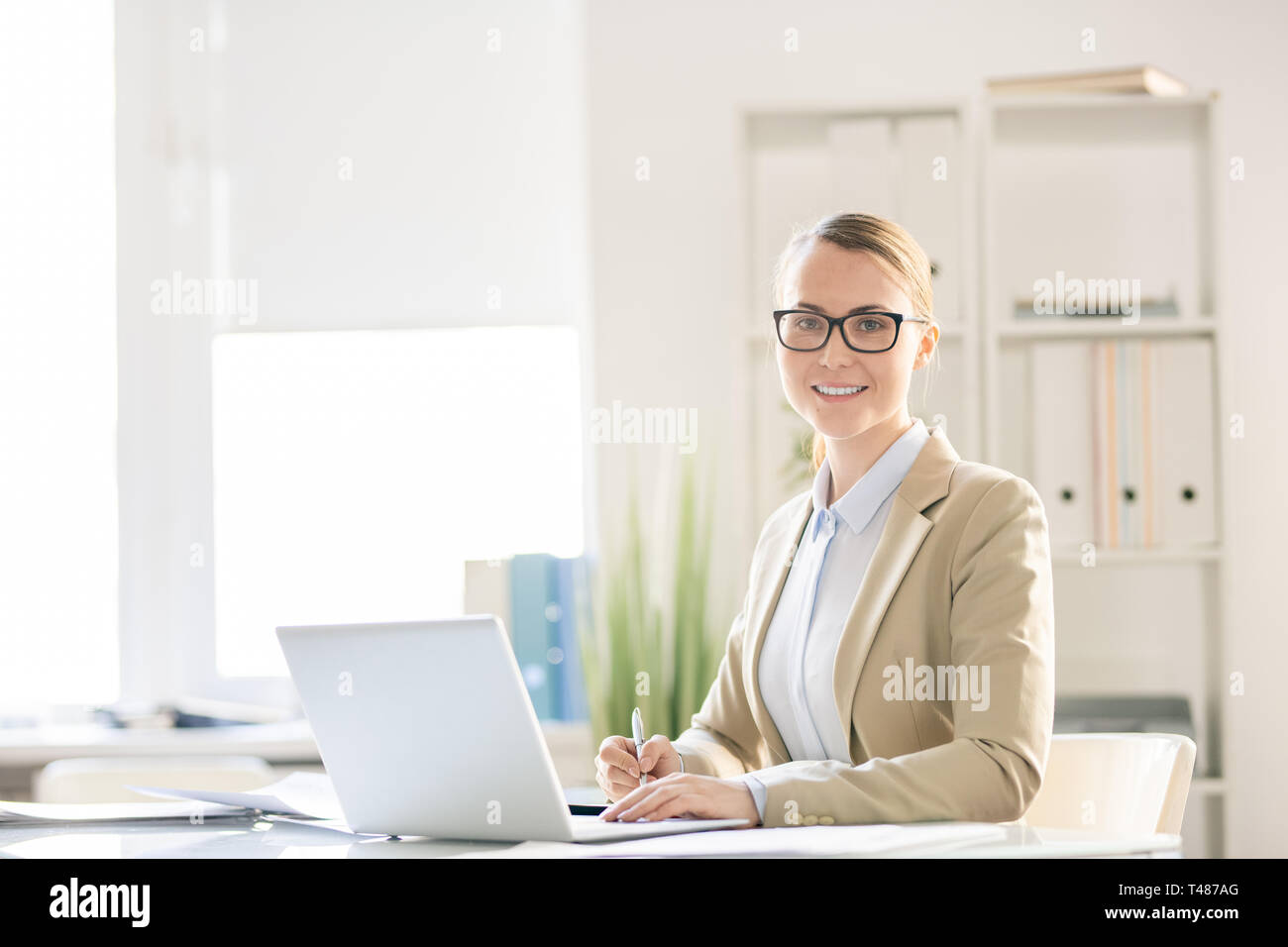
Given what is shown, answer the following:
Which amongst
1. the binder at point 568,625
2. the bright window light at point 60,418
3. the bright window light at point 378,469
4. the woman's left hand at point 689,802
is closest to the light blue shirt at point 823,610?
the woman's left hand at point 689,802

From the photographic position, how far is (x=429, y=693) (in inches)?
40.6

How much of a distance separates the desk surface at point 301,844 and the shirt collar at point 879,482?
50 cm

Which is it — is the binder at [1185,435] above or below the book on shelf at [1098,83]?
below

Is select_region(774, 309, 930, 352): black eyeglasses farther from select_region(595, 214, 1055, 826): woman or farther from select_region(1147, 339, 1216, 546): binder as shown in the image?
select_region(1147, 339, 1216, 546): binder

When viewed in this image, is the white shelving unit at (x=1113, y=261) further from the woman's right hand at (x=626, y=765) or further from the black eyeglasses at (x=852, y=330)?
the woman's right hand at (x=626, y=765)

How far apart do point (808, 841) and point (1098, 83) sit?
7.42 ft

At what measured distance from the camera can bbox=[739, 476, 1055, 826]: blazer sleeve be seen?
3.78 feet

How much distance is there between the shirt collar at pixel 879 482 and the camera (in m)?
1.52

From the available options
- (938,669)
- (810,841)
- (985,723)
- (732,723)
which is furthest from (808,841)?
(732,723)

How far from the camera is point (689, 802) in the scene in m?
1.15

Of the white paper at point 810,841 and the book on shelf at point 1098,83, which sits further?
the book on shelf at point 1098,83

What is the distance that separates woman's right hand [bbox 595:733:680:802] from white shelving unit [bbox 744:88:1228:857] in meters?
1.37

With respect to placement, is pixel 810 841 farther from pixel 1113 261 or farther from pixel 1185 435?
pixel 1113 261
